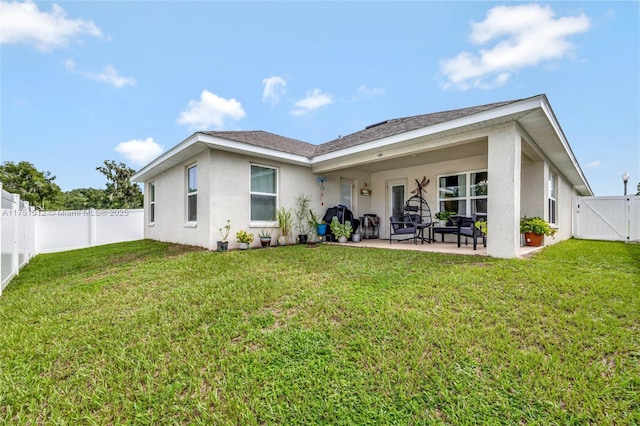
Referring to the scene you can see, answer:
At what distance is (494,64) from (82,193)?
34348 mm

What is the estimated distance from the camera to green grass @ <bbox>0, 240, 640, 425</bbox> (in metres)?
1.72

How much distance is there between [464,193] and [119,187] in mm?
24380

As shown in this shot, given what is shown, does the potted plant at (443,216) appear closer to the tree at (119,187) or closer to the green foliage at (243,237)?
the green foliage at (243,237)

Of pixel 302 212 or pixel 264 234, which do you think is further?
pixel 302 212

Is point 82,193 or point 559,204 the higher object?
point 82,193

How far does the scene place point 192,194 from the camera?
311 inches

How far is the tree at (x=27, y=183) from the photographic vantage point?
17281 millimetres

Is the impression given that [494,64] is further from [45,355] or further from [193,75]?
[45,355]

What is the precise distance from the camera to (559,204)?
378 inches

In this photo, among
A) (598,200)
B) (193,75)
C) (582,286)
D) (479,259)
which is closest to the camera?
(582,286)

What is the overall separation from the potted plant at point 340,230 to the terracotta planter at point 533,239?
5028 mm

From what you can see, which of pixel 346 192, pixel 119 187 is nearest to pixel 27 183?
pixel 119 187

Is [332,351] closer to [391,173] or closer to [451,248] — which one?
[451,248]

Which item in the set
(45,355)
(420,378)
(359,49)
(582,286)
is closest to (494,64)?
(359,49)
